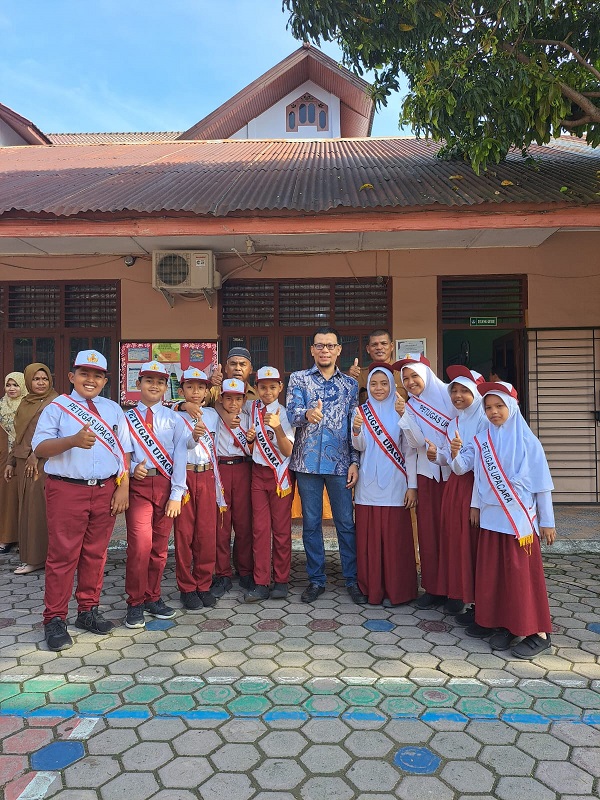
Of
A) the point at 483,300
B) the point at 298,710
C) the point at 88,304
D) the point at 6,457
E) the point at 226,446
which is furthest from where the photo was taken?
the point at 88,304

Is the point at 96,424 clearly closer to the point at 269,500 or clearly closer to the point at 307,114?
the point at 269,500

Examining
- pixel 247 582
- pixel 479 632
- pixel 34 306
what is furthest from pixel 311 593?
pixel 34 306

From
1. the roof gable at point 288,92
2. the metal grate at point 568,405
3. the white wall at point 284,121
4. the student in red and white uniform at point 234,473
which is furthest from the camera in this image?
the white wall at point 284,121

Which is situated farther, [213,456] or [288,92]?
[288,92]

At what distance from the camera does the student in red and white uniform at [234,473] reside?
409cm

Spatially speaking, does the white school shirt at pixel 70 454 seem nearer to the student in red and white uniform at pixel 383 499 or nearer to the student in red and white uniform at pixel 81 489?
the student in red and white uniform at pixel 81 489

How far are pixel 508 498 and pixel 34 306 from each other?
624cm

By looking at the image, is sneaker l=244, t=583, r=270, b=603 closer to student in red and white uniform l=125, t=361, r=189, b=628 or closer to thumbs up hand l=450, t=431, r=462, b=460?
student in red and white uniform l=125, t=361, r=189, b=628

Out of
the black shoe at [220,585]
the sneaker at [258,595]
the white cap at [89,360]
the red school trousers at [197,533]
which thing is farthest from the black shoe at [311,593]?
A: the white cap at [89,360]

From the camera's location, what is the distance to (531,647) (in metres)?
3.16

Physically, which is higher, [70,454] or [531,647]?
[70,454]

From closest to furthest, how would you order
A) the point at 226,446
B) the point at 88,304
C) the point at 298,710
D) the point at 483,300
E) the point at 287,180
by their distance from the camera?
1. the point at 298,710
2. the point at 226,446
3. the point at 287,180
4. the point at 483,300
5. the point at 88,304

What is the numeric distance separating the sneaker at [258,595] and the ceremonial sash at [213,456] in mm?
629

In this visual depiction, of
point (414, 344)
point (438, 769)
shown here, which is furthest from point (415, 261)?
point (438, 769)
